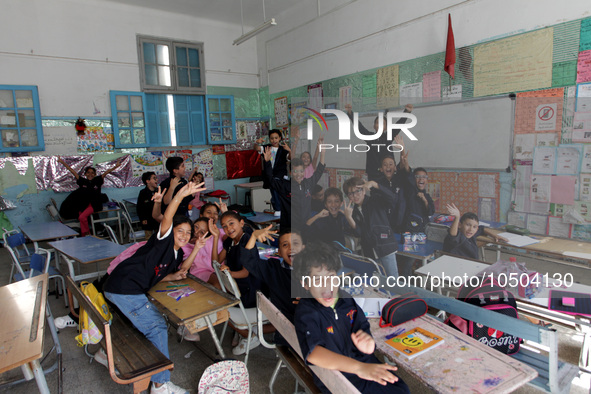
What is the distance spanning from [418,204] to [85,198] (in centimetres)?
548

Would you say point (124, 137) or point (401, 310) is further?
point (124, 137)

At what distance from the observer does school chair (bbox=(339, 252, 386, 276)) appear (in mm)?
1687

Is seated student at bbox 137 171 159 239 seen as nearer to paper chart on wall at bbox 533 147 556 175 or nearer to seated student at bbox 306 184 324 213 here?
seated student at bbox 306 184 324 213

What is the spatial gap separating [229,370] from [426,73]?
3.94 metres

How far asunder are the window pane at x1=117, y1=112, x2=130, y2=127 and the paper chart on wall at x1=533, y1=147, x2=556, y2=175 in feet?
21.0

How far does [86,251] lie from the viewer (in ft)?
10.7

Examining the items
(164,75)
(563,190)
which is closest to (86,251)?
(563,190)

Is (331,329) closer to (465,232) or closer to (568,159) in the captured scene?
(465,232)

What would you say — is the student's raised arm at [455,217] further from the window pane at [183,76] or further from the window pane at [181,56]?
the window pane at [181,56]

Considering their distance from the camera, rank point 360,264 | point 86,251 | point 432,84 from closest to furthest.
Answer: point 360,264, point 86,251, point 432,84

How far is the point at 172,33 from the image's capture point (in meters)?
6.84

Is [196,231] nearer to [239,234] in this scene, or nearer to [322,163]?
[239,234]

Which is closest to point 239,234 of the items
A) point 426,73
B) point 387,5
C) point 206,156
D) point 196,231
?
point 196,231

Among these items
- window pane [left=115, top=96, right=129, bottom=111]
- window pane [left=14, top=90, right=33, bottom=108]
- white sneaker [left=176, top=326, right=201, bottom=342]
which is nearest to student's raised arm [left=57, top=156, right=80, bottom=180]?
window pane [left=14, top=90, right=33, bottom=108]
